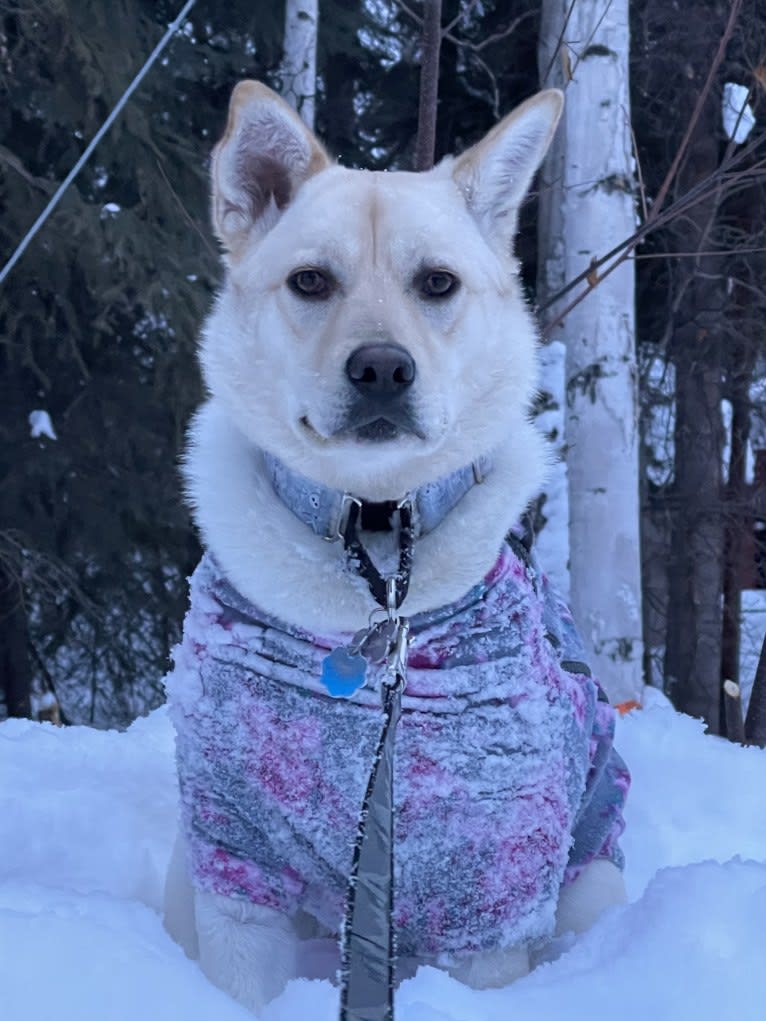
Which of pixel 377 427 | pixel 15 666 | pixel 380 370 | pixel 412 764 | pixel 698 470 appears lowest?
pixel 15 666

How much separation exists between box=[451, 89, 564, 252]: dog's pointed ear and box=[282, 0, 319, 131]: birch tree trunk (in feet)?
12.7

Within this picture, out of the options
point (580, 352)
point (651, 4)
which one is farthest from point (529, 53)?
point (580, 352)

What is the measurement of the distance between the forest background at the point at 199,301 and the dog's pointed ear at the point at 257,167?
2017 mm

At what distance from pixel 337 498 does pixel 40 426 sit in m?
4.62

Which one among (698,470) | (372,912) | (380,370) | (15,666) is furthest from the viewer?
(698,470)

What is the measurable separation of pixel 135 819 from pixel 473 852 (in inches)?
55.2

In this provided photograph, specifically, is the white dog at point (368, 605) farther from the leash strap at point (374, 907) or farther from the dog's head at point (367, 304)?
the leash strap at point (374, 907)

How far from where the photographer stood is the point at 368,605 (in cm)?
182

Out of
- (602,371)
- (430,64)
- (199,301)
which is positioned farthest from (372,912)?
(199,301)

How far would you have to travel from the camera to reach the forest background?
553 centimetres

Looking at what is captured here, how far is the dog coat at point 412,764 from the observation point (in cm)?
174

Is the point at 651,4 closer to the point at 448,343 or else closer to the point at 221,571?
the point at 448,343

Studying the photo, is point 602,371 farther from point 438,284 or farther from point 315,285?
point 315,285

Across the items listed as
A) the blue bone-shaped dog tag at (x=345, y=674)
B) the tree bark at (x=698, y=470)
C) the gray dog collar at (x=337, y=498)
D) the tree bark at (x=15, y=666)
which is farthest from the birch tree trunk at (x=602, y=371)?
the tree bark at (x=15, y=666)
